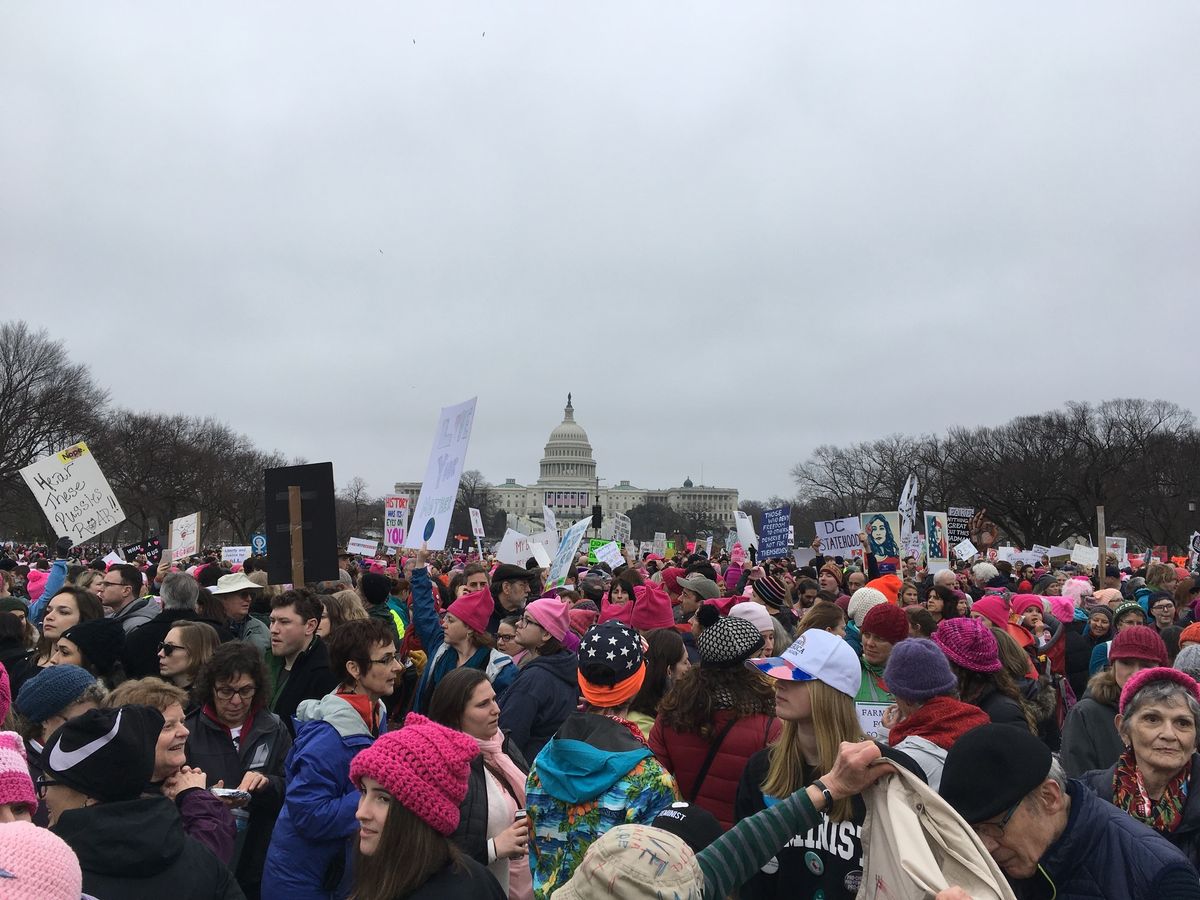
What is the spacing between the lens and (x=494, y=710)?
4078mm

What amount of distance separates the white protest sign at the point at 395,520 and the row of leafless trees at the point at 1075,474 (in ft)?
164

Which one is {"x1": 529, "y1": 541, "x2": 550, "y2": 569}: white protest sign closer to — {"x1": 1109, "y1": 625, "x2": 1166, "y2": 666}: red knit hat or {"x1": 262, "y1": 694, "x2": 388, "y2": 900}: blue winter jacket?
{"x1": 1109, "y1": 625, "x2": 1166, "y2": 666}: red knit hat

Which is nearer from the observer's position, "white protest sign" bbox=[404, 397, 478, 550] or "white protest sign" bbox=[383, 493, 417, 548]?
"white protest sign" bbox=[404, 397, 478, 550]

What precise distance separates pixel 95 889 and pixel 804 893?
2115 millimetres

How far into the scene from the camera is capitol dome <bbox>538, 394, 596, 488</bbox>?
6649 inches

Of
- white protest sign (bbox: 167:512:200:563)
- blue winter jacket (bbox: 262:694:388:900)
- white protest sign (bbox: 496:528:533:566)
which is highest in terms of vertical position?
white protest sign (bbox: 167:512:200:563)

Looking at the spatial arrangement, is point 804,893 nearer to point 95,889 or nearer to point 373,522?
point 95,889

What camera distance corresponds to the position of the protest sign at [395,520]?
1878 cm

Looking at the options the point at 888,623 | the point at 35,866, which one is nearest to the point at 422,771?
the point at 35,866

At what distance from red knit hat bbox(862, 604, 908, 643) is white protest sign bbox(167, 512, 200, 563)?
12.3 metres

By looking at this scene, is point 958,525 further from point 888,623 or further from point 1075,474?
point 1075,474

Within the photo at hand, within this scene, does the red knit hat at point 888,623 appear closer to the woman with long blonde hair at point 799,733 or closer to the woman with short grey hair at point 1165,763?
the woman with short grey hair at point 1165,763

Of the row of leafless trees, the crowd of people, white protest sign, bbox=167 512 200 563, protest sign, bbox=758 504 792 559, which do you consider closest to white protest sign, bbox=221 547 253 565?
white protest sign, bbox=167 512 200 563

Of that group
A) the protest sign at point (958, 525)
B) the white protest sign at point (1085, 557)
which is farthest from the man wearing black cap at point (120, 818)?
the white protest sign at point (1085, 557)
